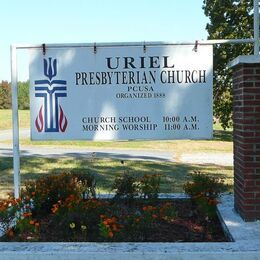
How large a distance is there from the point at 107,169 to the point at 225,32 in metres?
12.0

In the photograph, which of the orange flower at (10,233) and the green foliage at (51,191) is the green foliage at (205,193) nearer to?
the green foliage at (51,191)

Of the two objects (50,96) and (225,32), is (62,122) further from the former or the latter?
(225,32)

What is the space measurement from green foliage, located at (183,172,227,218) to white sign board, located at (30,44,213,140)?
647mm

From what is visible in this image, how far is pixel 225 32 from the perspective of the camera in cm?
2330

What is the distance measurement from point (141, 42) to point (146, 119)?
0.86 metres

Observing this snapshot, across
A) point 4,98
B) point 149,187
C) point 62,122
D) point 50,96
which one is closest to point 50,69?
point 50,96

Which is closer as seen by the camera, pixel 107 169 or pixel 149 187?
pixel 149 187

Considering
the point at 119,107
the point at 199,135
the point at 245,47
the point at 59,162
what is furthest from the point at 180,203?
the point at 245,47

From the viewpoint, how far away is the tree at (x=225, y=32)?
2160 centimetres

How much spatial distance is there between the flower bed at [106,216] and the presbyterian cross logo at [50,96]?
0.71 metres

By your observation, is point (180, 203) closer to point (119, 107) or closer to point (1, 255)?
point (119, 107)

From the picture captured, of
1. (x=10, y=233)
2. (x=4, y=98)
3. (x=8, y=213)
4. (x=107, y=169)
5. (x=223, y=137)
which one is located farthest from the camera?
(x=4, y=98)

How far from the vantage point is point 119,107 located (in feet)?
19.5

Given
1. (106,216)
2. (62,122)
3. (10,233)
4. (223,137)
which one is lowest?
(223,137)
